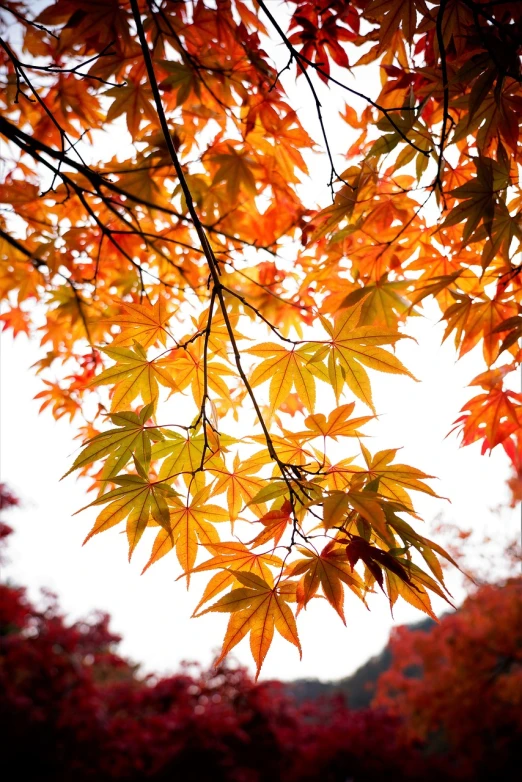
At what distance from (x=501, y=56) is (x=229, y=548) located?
1192mm

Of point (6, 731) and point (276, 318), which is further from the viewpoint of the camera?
point (6, 731)

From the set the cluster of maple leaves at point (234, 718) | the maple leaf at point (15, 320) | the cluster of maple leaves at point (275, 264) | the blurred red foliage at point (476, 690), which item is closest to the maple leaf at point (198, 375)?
the cluster of maple leaves at point (275, 264)

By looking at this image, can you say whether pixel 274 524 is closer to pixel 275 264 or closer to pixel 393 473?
pixel 393 473

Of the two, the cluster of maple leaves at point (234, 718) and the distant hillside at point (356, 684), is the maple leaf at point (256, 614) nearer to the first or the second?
the cluster of maple leaves at point (234, 718)

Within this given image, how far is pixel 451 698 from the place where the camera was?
6895mm

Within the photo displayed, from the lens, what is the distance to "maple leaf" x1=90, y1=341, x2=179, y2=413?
42.5 inches

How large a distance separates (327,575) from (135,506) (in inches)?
15.6

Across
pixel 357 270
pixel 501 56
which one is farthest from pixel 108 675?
pixel 501 56

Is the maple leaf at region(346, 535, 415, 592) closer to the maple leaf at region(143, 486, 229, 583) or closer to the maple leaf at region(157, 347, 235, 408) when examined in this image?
the maple leaf at region(143, 486, 229, 583)

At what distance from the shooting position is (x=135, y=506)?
0.98 meters

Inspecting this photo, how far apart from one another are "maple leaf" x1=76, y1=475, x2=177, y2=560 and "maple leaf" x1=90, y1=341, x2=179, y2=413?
0.61ft

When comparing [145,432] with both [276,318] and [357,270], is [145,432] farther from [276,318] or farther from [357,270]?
[276,318]

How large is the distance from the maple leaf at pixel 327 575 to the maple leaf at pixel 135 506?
28 cm

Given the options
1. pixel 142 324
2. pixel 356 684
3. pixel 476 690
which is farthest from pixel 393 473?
pixel 356 684
